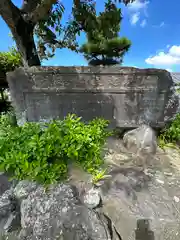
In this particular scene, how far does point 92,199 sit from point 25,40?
10.1 feet

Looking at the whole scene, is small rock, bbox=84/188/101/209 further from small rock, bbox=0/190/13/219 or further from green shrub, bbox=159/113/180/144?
green shrub, bbox=159/113/180/144

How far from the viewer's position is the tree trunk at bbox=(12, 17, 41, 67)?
281cm

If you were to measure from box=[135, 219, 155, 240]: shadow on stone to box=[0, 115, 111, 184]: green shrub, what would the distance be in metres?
0.61

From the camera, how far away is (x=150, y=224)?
46.6 inches

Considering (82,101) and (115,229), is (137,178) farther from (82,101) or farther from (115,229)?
(82,101)

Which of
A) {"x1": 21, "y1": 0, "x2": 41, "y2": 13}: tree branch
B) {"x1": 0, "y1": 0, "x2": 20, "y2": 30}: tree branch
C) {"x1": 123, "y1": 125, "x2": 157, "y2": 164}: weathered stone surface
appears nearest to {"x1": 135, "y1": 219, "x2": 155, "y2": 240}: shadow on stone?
{"x1": 123, "y1": 125, "x2": 157, "y2": 164}: weathered stone surface

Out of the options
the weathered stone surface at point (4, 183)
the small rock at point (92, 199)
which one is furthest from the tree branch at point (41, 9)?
the small rock at point (92, 199)

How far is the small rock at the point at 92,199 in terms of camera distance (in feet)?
4.20

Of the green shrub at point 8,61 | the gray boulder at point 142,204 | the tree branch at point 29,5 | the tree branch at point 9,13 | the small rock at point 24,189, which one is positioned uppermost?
the tree branch at point 29,5

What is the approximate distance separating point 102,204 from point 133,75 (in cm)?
161

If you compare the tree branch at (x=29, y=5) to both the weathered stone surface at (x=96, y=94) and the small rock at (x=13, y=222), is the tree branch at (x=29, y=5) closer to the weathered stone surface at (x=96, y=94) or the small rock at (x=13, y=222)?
the weathered stone surface at (x=96, y=94)

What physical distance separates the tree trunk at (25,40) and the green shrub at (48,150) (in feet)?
6.30

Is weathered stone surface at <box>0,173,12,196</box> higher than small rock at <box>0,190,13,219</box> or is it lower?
higher

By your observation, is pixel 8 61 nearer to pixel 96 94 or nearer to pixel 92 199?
pixel 96 94
